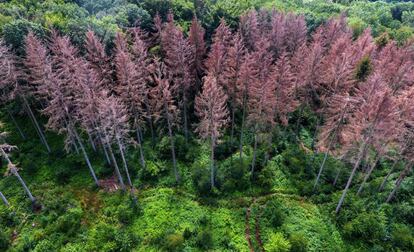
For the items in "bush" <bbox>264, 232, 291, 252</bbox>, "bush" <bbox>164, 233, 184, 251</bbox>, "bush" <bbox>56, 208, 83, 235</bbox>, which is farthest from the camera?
"bush" <bbox>56, 208, 83, 235</bbox>

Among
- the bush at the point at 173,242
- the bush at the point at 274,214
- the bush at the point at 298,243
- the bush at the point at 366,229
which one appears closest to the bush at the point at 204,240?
the bush at the point at 173,242

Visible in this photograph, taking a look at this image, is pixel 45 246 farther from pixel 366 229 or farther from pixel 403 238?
pixel 403 238

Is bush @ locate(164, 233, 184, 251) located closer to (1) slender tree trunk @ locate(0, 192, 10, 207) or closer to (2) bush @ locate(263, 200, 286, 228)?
(2) bush @ locate(263, 200, 286, 228)

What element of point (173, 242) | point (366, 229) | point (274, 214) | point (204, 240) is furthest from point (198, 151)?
point (366, 229)

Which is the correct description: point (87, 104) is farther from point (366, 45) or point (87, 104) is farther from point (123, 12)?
point (366, 45)

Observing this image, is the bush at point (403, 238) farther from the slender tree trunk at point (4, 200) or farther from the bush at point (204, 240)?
the slender tree trunk at point (4, 200)

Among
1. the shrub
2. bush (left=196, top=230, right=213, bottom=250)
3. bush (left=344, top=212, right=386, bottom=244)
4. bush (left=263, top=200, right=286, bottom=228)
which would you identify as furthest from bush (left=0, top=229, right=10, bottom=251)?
bush (left=344, top=212, right=386, bottom=244)
